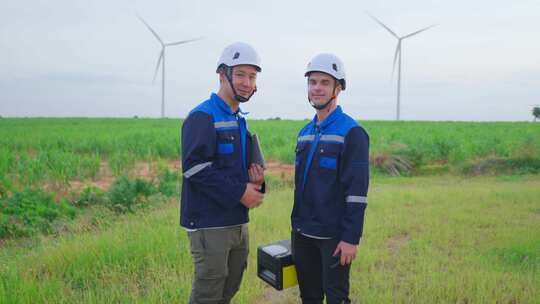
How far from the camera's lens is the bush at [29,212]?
601cm

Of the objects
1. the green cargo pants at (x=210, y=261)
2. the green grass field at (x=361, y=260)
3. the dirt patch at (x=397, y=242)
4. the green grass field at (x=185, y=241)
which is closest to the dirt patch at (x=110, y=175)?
the green grass field at (x=185, y=241)

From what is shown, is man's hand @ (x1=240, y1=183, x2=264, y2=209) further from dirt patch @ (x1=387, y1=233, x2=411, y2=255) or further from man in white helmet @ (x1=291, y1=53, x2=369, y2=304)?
dirt patch @ (x1=387, y1=233, x2=411, y2=255)

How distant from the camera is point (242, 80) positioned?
255 centimetres

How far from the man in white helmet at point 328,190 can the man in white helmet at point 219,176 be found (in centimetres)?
39

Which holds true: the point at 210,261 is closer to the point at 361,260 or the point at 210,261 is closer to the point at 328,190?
the point at 328,190

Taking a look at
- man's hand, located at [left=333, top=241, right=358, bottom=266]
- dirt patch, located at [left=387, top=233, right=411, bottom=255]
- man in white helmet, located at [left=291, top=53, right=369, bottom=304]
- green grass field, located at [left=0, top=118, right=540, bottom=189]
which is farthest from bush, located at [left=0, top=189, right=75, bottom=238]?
man's hand, located at [left=333, top=241, right=358, bottom=266]

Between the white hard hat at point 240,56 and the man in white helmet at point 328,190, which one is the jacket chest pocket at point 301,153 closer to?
the man in white helmet at point 328,190

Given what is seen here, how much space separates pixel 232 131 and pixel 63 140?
16252mm

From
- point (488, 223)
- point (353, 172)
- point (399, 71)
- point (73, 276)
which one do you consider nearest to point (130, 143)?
point (73, 276)

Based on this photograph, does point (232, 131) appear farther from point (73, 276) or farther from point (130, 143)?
point (130, 143)

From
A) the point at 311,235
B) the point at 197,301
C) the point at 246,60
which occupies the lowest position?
the point at 197,301

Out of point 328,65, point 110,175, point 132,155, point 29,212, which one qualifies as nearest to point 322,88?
point 328,65

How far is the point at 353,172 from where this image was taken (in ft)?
8.05

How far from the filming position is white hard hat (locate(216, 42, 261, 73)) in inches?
99.3
